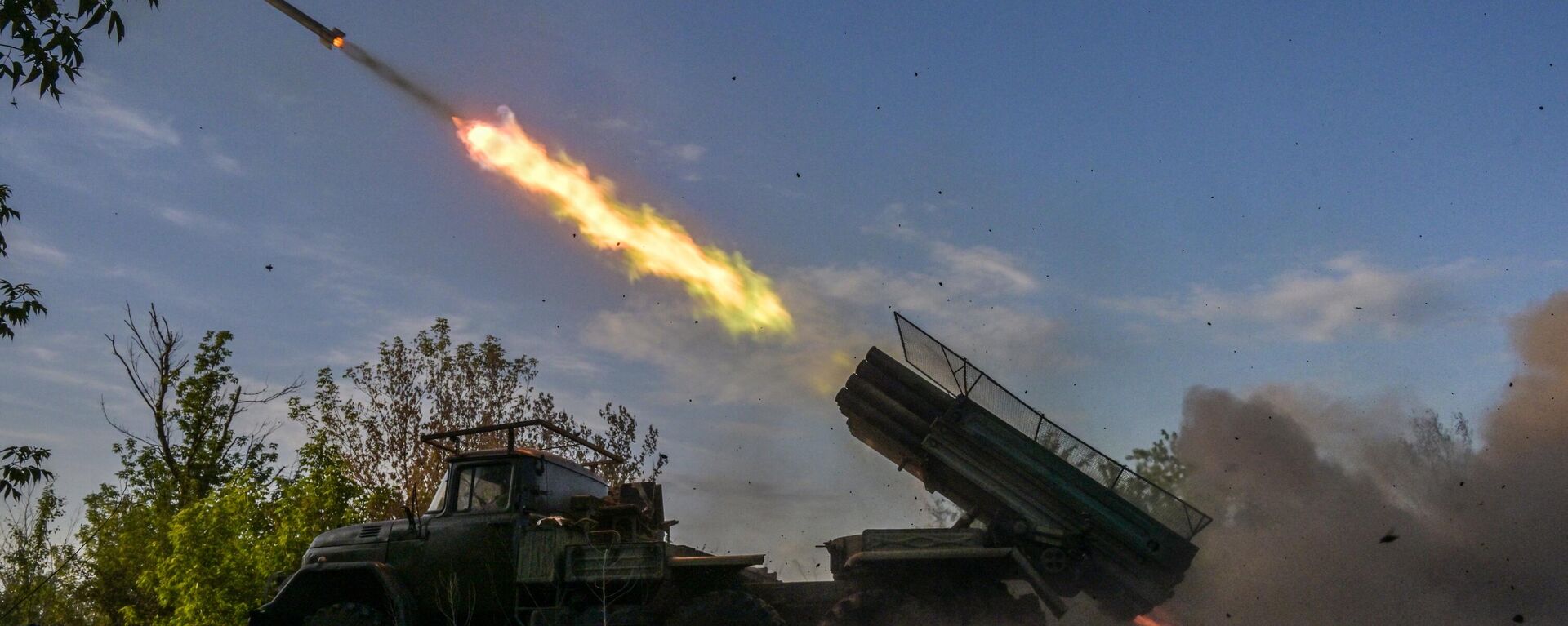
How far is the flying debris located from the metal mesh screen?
32.3 ft

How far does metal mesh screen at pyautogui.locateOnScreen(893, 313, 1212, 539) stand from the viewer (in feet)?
35.6

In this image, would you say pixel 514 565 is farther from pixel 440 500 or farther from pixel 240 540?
pixel 240 540

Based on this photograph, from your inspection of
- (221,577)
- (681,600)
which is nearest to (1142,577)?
(681,600)

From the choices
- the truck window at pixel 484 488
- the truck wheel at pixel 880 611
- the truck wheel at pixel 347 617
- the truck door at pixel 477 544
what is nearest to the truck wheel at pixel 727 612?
the truck wheel at pixel 880 611

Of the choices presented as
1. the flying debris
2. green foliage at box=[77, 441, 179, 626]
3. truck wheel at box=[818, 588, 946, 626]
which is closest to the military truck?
truck wheel at box=[818, 588, 946, 626]

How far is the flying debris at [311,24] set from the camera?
1434 centimetres

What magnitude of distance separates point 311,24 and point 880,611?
460 inches

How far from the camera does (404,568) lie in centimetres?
1146

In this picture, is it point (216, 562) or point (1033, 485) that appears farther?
point (216, 562)

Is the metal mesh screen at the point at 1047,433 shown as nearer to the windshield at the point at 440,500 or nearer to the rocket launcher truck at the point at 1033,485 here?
the rocket launcher truck at the point at 1033,485

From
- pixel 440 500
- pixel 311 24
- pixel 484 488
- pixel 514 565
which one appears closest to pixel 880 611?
pixel 514 565

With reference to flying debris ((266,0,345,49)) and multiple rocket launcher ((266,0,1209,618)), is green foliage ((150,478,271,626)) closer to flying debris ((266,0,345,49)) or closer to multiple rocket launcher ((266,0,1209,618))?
flying debris ((266,0,345,49))

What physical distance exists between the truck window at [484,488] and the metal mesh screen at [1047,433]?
15.6 ft

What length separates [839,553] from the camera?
36.5 feet
